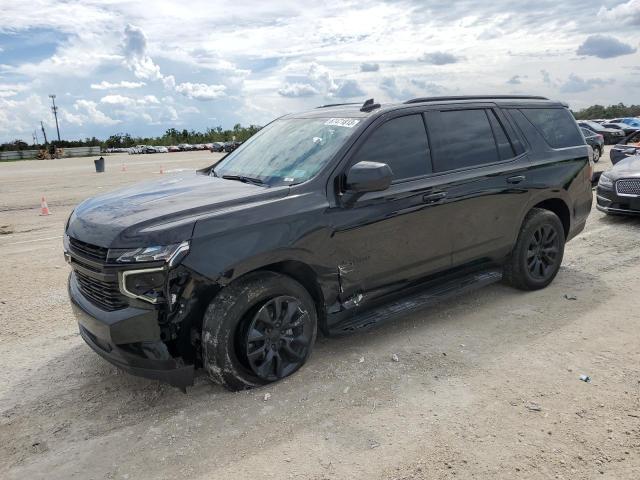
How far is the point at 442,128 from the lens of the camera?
4.38 metres

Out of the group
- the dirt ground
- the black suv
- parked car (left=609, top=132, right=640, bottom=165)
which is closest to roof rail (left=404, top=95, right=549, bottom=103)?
the black suv

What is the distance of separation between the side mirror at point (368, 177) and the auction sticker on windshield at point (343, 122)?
49 centimetres

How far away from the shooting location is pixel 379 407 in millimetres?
3279

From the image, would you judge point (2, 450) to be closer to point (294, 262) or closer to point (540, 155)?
point (294, 262)

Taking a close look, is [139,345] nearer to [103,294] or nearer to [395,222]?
[103,294]

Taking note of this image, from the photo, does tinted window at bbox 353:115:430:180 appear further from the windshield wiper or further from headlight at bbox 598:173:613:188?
headlight at bbox 598:173:613:188

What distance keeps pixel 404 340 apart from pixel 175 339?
1.89 m

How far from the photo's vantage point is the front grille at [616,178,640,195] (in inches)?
320

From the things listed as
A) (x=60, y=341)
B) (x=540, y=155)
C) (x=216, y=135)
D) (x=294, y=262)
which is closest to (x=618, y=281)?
(x=540, y=155)

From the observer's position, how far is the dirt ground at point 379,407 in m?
2.78

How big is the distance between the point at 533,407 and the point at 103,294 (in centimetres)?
271

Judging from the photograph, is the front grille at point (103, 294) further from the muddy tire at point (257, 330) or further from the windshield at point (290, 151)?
the windshield at point (290, 151)

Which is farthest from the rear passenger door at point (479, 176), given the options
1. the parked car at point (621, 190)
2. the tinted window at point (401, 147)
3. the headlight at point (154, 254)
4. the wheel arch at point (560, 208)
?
the parked car at point (621, 190)

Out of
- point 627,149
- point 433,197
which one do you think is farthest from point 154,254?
point 627,149
